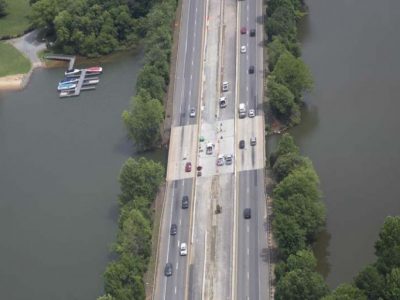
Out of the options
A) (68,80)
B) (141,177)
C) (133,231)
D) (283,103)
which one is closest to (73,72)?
(68,80)

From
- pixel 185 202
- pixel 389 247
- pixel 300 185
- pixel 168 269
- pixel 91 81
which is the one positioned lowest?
pixel 168 269

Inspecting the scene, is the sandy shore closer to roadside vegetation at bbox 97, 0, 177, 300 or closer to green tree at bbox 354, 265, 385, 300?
roadside vegetation at bbox 97, 0, 177, 300

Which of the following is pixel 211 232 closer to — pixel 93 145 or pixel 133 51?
pixel 93 145

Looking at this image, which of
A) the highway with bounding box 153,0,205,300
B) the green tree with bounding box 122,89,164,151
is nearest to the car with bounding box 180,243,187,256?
the highway with bounding box 153,0,205,300

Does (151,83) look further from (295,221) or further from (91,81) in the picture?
A: (295,221)

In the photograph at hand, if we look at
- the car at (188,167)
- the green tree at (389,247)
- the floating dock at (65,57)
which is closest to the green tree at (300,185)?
the green tree at (389,247)

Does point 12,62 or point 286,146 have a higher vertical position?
point 12,62
